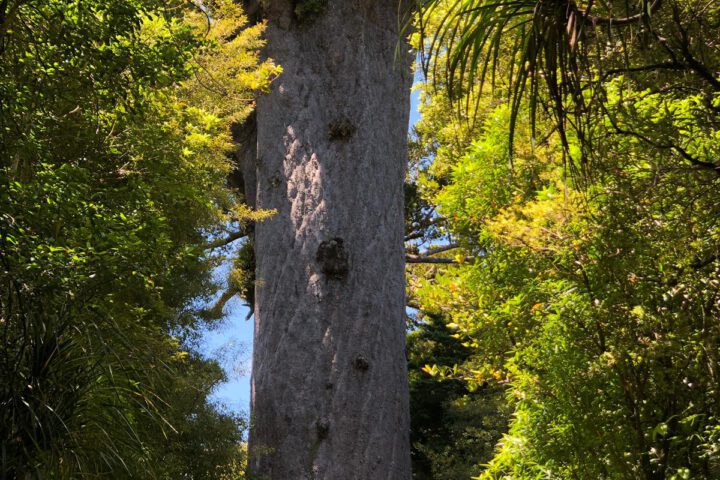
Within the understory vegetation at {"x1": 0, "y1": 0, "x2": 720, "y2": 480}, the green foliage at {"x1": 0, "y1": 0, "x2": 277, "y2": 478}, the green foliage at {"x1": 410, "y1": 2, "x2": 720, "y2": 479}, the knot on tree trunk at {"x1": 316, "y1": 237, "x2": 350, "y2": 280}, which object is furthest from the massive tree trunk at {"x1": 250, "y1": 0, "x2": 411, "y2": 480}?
the green foliage at {"x1": 0, "y1": 0, "x2": 277, "y2": 478}

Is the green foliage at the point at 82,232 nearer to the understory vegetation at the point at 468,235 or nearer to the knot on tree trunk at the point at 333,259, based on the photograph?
the understory vegetation at the point at 468,235

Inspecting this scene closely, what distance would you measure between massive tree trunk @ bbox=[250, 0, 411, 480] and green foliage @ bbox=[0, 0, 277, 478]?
1.44 m

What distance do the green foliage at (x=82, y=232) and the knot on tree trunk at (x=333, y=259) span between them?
66.9 inches

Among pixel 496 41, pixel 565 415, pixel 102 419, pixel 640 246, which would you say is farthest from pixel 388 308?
pixel 496 41

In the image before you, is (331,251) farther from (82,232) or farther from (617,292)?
(82,232)

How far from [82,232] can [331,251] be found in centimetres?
323

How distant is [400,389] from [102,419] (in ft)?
11.8

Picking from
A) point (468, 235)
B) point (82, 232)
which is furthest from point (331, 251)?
point (82, 232)

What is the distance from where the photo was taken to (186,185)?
5.46 metres

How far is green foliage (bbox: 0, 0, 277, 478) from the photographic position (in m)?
3.78

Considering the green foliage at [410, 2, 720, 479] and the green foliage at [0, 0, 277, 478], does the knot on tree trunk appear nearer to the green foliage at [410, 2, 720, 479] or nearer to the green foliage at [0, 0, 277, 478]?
the green foliage at [410, 2, 720, 479]

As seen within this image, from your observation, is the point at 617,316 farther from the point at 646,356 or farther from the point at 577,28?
the point at 577,28

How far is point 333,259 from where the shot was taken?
7156 mm

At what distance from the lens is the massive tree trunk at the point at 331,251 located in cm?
688
